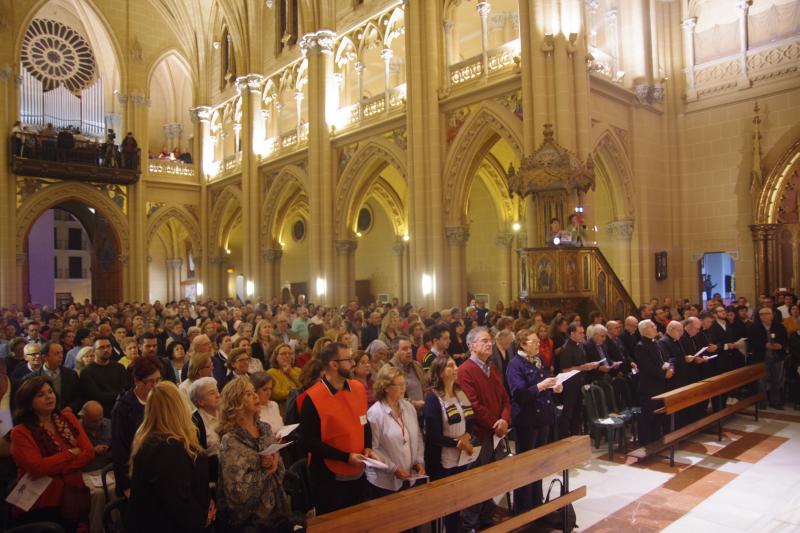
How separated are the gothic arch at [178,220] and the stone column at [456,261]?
1557cm

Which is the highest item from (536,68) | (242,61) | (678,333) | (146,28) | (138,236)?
(146,28)

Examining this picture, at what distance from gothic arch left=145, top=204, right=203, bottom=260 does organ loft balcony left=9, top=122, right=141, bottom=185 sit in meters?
1.86

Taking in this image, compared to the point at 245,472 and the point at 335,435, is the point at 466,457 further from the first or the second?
the point at 245,472

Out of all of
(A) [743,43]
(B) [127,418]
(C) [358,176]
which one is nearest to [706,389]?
(B) [127,418]

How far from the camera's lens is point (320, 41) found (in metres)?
19.6

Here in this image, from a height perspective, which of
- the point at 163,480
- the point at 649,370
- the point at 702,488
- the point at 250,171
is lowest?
Answer: the point at 702,488

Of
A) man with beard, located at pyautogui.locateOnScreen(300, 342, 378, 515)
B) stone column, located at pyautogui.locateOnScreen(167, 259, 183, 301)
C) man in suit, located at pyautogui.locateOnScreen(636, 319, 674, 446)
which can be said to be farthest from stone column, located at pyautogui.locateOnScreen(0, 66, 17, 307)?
man in suit, located at pyautogui.locateOnScreen(636, 319, 674, 446)

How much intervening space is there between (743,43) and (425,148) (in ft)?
26.6

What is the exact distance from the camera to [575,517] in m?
5.02

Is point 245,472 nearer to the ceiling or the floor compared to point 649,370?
nearer to the ceiling

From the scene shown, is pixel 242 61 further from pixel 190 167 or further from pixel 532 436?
pixel 532 436

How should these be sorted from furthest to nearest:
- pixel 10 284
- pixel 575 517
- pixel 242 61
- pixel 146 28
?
pixel 146 28 < pixel 242 61 < pixel 10 284 < pixel 575 517

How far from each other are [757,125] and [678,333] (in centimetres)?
923

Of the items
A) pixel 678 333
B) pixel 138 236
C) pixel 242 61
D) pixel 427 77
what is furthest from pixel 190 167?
pixel 678 333
